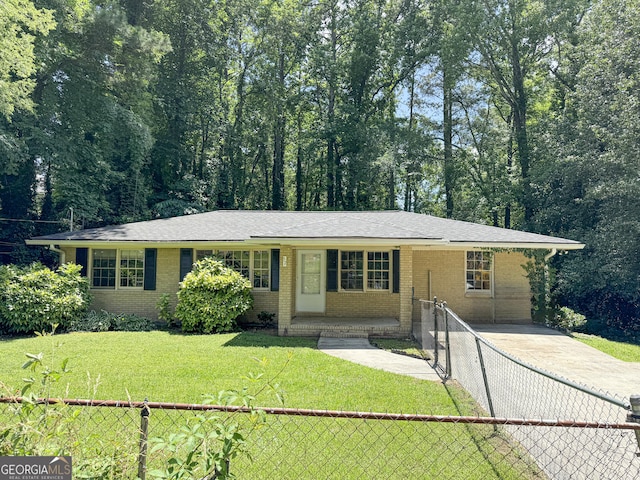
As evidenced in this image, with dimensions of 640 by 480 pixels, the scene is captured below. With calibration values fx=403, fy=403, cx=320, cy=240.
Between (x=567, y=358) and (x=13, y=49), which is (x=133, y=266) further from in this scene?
(x=567, y=358)

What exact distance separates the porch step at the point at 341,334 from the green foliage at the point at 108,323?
5633 millimetres

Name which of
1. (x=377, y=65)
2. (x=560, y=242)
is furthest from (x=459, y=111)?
(x=560, y=242)

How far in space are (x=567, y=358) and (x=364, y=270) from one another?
6.14 m

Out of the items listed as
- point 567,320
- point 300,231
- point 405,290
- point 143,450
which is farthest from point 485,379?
point 567,320

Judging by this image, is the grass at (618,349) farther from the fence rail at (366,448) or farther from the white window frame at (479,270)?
the fence rail at (366,448)

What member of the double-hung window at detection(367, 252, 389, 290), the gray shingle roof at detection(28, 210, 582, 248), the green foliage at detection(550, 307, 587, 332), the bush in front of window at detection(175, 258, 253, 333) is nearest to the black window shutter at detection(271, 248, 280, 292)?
the gray shingle roof at detection(28, 210, 582, 248)

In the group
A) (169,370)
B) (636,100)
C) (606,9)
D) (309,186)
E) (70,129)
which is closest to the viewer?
(169,370)

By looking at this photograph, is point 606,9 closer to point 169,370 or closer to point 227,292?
point 227,292

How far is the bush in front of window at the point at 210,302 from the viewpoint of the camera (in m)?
11.5

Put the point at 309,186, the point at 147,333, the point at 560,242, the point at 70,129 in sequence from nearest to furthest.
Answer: the point at 147,333
the point at 560,242
the point at 70,129
the point at 309,186

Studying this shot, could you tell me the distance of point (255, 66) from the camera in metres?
27.8

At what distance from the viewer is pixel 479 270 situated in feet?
44.3

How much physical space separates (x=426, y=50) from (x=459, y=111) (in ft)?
14.5

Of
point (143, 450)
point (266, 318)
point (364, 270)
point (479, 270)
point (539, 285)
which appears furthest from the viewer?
point (479, 270)
